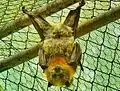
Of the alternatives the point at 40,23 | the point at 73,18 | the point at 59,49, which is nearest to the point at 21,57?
the point at 40,23

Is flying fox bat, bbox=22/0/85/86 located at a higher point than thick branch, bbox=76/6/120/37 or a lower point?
lower

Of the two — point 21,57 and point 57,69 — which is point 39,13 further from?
point 57,69

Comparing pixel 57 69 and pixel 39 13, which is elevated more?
pixel 39 13

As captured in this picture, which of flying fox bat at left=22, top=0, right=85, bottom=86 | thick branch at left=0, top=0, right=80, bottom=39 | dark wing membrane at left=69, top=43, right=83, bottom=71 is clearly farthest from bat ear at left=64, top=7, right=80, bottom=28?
dark wing membrane at left=69, top=43, right=83, bottom=71

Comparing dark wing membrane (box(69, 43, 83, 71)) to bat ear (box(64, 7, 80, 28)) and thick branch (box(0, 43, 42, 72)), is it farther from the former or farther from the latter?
thick branch (box(0, 43, 42, 72))

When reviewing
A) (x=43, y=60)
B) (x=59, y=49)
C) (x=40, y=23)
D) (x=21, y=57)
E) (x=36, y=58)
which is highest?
(x=40, y=23)

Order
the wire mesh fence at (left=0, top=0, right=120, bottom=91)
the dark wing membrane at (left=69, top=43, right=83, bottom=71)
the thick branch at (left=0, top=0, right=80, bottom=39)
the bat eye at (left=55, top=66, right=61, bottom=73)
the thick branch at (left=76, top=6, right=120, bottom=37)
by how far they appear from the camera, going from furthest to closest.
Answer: the wire mesh fence at (left=0, top=0, right=120, bottom=91) → the thick branch at (left=0, top=0, right=80, bottom=39) → the thick branch at (left=76, top=6, right=120, bottom=37) → the dark wing membrane at (left=69, top=43, right=83, bottom=71) → the bat eye at (left=55, top=66, right=61, bottom=73)

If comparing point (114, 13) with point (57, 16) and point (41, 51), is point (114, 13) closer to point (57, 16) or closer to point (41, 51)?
point (41, 51)
